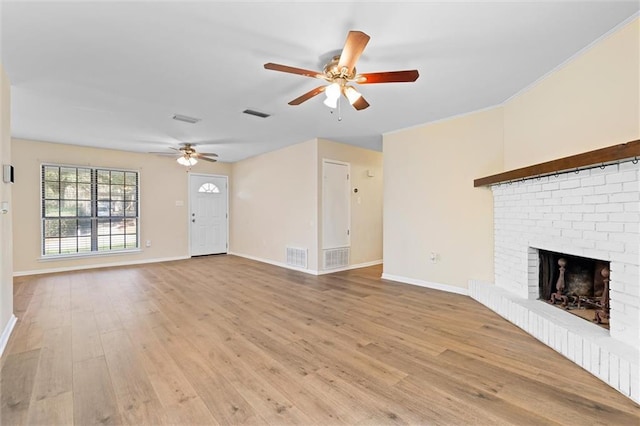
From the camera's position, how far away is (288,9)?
1.99 metres

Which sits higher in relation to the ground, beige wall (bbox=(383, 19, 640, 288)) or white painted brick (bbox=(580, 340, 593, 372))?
beige wall (bbox=(383, 19, 640, 288))

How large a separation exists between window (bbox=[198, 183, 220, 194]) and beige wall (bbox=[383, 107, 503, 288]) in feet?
16.1

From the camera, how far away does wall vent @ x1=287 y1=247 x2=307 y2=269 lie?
570 cm

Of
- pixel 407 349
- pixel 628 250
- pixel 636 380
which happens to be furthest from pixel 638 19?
pixel 407 349

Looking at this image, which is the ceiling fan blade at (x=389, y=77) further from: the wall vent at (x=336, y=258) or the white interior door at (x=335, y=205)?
the wall vent at (x=336, y=258)

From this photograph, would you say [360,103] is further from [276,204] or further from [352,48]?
[276,204]

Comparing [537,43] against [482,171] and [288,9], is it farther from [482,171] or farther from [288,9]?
[288,9]

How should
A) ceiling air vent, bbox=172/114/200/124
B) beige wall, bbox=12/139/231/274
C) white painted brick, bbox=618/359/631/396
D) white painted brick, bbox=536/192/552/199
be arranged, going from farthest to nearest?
beige wall, bbox=12/139/231/274
ceiling air vent, bbox=172/114/200/124
white painted brick, bbox=536/192/552/199
white painted brick, bbox=618/359/631/396

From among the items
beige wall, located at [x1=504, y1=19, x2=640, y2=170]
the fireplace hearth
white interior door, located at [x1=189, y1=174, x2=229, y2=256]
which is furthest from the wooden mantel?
white interior door, located at [x1=189, y1=174, x2=229, y2=256]

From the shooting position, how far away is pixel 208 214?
780 cm

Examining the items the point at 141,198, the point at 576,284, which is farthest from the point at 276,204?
the point at 576,284

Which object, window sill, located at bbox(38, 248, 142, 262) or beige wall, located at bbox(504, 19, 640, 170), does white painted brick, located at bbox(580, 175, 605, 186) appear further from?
window sill, located at bbox(38, 248, 142, 262)

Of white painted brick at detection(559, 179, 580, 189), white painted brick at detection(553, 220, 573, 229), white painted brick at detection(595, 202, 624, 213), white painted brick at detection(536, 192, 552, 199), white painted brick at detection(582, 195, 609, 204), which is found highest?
white painted brick at detection(559, 179, 580, 189)

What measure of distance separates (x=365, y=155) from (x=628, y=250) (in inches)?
184
